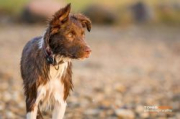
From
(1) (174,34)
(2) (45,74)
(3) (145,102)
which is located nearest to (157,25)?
(1) (174,34)

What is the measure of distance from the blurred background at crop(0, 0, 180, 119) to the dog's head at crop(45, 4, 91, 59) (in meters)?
0.28

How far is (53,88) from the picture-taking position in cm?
650

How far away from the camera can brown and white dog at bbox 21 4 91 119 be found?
20.1ft

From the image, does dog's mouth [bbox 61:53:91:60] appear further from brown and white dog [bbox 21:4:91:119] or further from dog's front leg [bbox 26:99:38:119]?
dog's front leg [bbox 26:99:38:119]

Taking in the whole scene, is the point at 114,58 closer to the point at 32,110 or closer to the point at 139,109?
the point at 139,109

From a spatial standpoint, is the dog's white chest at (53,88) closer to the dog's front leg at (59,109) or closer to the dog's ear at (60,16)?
the dog's front leg at (59,109)

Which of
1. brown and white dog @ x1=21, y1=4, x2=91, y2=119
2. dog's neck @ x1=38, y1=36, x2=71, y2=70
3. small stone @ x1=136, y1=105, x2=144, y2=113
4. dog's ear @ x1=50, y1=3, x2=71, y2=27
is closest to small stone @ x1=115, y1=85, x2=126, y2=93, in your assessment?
small stone @ x1=136, y1=105, x2=144, y2=113

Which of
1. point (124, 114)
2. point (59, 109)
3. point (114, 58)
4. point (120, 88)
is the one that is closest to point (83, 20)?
point (59, 109)

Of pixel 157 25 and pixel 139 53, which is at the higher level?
pixel 157 25

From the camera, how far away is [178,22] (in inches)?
1394

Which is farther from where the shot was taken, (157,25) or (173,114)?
(157,25)

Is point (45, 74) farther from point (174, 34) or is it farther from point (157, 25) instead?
point (157, 25)

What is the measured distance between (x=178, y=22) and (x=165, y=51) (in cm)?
1245

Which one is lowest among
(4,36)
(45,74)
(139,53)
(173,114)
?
(173,114)
